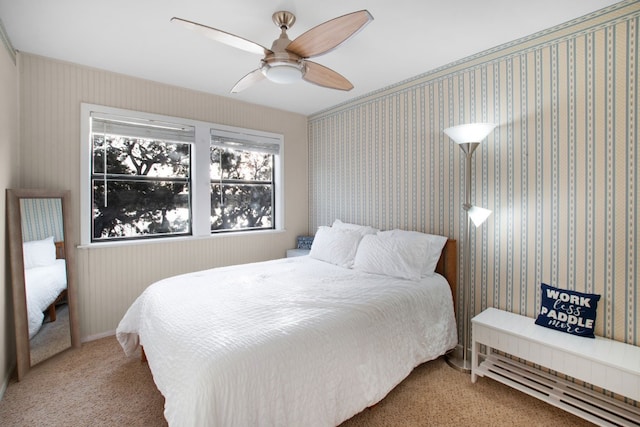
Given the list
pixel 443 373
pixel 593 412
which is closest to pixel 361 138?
pixel 443 373

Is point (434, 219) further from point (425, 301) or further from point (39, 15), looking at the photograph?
point (39, 15)

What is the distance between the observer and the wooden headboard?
104 inches

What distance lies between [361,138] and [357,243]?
1258 millimetres

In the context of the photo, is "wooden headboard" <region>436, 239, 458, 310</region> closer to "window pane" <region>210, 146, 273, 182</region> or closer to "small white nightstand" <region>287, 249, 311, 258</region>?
"small white nightstand" <region>287, 249, 311, 258</region>

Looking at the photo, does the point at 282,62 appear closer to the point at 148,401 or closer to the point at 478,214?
the point at 478,214

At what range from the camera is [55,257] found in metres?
2.58

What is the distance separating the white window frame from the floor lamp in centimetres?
227

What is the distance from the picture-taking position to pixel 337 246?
313 centimetres

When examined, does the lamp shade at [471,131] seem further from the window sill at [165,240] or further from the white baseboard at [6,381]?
the white baseboard at [6,381]

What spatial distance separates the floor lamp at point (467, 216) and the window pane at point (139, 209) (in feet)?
9.29

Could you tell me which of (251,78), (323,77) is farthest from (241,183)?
(323,77)

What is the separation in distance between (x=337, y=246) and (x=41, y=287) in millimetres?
2521

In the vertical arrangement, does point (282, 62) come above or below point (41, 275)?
above

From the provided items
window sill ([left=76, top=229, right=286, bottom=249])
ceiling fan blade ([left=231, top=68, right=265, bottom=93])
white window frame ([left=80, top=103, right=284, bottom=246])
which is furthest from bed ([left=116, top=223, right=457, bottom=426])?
ceiling fan blade ([left=231, top=68, right=265, bottom=93])
